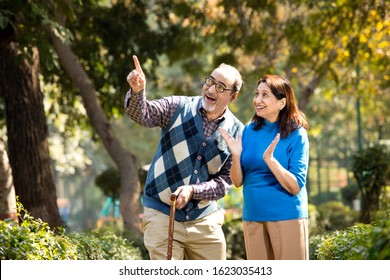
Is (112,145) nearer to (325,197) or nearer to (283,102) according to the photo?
(283,102)

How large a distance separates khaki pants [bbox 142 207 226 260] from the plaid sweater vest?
6 cm

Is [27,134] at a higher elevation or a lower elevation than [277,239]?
higher

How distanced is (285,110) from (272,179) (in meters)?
0.47

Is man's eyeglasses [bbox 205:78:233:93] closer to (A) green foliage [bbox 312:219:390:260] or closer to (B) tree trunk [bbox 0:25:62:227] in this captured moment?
(A) green foliage [bbox 312:219:390:260]

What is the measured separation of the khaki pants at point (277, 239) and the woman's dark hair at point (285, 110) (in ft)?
1.86

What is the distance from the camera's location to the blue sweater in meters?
→ 5.80

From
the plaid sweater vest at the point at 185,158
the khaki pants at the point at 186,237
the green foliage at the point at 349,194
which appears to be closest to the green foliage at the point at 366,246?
the khaki pants at the point at 186,237

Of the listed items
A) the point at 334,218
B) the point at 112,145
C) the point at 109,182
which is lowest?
the point at 334,218

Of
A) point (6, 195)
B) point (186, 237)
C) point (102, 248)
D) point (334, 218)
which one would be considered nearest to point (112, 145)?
point (334, 218)

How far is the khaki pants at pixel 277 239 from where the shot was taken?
19.0ft

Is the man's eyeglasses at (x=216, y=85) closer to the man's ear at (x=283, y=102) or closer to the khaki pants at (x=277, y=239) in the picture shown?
the man's ear at (x=283, y=102)

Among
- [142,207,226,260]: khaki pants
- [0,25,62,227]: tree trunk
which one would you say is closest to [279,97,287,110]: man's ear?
[142,207,226,260]: khaki pants

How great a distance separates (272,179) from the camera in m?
5.84

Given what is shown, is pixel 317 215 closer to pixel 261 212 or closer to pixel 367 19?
pixel 367 19
